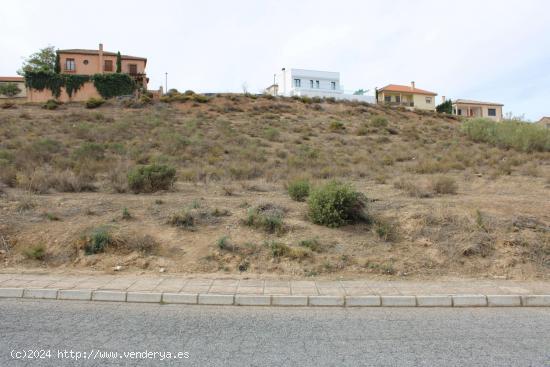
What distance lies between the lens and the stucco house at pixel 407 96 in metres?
74.6

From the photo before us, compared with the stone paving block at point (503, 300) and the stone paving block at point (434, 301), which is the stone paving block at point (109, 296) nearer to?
the stone paving block at point (434, 301)

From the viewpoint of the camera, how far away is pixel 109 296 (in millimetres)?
6312

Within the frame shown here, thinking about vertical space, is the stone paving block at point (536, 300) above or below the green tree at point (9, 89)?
below

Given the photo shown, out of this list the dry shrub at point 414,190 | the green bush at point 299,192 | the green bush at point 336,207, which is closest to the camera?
the green bush at point 336,207

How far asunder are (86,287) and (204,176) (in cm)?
968

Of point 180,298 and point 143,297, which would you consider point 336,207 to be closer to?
point 180,298

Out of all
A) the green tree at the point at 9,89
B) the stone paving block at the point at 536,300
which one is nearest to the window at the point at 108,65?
the green tree at the point at 9,89

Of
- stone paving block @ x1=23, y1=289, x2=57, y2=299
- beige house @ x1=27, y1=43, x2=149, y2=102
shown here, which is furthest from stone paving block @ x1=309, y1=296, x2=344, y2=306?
beige house @ x1=27, y1=43, x2=149, y2=102

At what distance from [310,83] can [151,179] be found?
2493 inches

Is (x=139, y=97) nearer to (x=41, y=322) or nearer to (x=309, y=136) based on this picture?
(x=309, y=136)

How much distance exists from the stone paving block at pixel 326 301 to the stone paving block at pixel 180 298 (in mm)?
1802

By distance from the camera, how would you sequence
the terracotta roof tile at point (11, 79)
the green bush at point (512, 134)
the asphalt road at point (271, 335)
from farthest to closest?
the terracotta roof tile at point (11, 79) < the green bush at point (512, 134) < the asphalt road at point (271, 335)

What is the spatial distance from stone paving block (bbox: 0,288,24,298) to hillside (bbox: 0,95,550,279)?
1388mm

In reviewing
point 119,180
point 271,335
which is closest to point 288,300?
point 271,335
